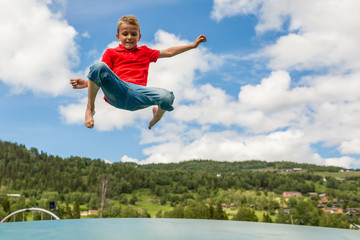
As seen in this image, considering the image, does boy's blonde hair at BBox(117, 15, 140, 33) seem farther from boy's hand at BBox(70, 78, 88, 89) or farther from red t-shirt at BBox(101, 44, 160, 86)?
boy's hand at BBox(70, 78, 88, 89)

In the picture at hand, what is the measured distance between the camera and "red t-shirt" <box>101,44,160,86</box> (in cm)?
452

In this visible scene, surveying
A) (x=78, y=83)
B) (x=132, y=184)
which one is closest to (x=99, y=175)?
(x=132, y=184)

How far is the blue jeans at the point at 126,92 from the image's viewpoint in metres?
3.94

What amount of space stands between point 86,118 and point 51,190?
147628 millimetres

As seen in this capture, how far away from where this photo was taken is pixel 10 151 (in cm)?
17512

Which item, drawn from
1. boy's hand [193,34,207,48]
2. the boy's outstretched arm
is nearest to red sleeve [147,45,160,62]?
the boy's outstretched arm

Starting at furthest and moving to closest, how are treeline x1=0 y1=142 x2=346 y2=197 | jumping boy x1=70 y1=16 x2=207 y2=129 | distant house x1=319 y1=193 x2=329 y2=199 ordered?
distant house x1=319 y1=193 x2=329 y2=199
treeline x1=0 y1=142 x2=346 y2=197
jumping boy x1=70 y1=16 x2=207 y2=129

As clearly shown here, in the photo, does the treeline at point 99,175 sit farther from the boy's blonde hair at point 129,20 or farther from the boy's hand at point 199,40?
the boy's blonde hair at point 129,20

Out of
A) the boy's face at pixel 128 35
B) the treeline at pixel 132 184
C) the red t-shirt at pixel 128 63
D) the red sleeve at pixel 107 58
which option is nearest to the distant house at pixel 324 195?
the treeline at pixel 132 184

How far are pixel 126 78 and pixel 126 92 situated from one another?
1.11 feet

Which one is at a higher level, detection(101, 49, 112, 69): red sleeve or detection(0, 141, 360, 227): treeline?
detection(101, 49, 112, 69): red sleeve

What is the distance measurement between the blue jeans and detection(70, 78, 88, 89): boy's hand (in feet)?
1.51

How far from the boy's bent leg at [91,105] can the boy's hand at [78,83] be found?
302mm

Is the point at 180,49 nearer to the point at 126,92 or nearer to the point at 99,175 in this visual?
the point at 126,92
